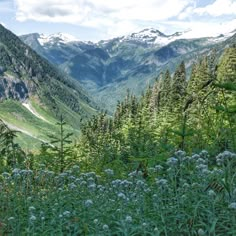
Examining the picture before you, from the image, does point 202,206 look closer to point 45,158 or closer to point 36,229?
point 36,229

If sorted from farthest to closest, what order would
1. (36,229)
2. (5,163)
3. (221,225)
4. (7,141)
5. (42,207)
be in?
1. (5,163)
2. (7,141)
3. (42,207)
4. (36,229)
5. (221,225)

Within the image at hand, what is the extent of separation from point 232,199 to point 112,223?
1.56m

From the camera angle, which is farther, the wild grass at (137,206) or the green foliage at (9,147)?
the green foliage at (9,147)

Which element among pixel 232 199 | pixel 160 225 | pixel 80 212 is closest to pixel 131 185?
pixel 80 212

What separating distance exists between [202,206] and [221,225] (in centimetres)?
49

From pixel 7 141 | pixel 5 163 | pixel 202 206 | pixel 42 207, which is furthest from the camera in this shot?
pixel 5 163

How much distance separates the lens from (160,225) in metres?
5.21

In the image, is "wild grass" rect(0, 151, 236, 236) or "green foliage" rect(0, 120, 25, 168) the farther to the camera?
"green foliage" rect(0, 120, 25, 168)

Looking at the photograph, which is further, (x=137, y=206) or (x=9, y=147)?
(x=9, y=147)

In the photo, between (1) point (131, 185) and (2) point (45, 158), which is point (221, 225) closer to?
(1) point (131, 185)

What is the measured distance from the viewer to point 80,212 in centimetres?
Result: 604

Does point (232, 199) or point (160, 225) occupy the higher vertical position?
point (232, 199)

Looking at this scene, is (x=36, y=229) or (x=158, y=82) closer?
(x=36, y=229)

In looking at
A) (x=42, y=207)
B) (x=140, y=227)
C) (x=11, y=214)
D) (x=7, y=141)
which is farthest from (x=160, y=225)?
(x=7, y=141)
